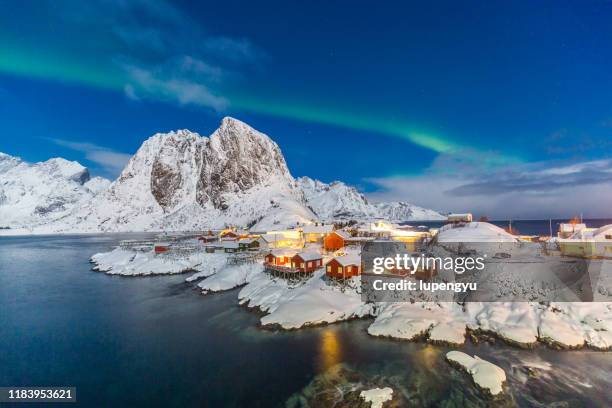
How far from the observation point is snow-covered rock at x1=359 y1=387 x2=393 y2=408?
57.9 ft

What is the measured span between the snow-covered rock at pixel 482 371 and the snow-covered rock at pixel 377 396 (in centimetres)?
592

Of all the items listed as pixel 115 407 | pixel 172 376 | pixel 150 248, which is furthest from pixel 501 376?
pixel 150 248

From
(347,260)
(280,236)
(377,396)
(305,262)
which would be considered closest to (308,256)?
(305,262)

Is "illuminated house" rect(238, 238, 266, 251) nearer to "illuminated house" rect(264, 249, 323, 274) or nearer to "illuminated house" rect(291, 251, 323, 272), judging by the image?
"illuminated house" rect(264, 249, 323, 274)

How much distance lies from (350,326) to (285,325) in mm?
6310

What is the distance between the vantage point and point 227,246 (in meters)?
70.0

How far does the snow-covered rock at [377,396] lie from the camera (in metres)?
17.7

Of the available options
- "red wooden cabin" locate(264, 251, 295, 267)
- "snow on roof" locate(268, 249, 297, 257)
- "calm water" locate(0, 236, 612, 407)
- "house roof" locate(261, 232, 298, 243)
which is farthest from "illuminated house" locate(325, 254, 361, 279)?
"house roof" locate(261, 232, 298, 243)

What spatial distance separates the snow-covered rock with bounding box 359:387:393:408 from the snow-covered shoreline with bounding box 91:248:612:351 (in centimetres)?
859

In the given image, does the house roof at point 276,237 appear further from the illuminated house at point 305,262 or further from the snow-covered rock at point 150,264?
→ the illuminated house at point 305,262

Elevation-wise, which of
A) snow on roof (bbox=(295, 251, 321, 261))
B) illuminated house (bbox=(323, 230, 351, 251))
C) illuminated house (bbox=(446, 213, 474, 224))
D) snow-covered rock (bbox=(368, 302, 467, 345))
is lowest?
snow-covered rock (bbox=(368, 302, 467, 345))

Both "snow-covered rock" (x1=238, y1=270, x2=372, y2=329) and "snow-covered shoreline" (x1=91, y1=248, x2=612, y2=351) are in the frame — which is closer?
"snow-covered shoreline" (x1=91, y1=248, x2=612, y2=351)

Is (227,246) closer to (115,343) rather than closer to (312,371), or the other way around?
(115,343)

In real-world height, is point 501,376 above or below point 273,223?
below
